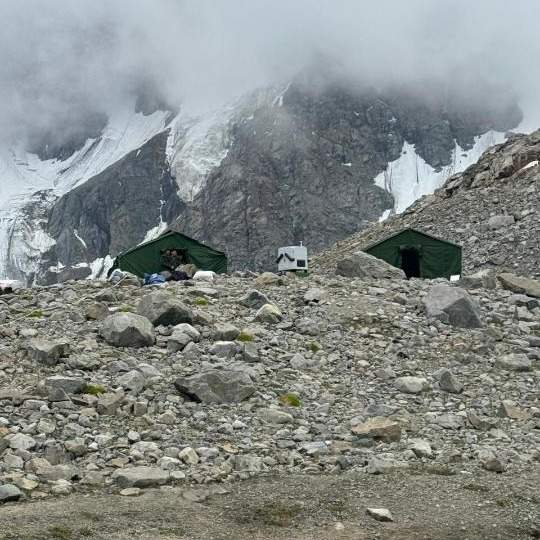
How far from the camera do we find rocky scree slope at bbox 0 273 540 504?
1085 cm

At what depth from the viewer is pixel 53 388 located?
12.3m

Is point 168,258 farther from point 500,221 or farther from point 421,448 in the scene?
point 500,221

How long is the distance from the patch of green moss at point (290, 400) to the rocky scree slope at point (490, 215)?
30.6 meters

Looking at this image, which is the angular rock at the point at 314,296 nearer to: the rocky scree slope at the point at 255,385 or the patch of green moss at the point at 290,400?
the rocky scree slope at the point at 255,385

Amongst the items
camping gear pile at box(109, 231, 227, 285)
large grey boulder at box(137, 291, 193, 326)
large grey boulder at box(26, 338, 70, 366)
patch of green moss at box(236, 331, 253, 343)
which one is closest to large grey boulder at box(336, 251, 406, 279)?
patch of green moss at box(236, 331, 253, 343)

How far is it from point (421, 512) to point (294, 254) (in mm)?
34290

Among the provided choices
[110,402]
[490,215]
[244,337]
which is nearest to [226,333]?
[244,337]

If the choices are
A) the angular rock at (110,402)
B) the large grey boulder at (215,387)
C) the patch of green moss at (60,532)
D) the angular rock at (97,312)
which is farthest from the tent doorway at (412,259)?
the patch of green moss at (60,532)

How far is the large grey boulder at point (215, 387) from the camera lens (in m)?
13.0

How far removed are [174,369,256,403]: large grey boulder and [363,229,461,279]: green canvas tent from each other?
998 inches

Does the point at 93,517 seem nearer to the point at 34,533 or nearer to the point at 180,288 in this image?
the point at 34,533

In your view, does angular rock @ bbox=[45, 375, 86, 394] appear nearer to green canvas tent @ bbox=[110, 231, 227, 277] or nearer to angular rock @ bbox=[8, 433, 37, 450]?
angular rock @ bbox=[8, 433, 37, 450]

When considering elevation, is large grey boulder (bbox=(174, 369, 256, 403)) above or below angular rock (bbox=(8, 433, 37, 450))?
above

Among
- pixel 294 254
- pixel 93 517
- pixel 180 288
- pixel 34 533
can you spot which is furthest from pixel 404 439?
pixel 294 254
